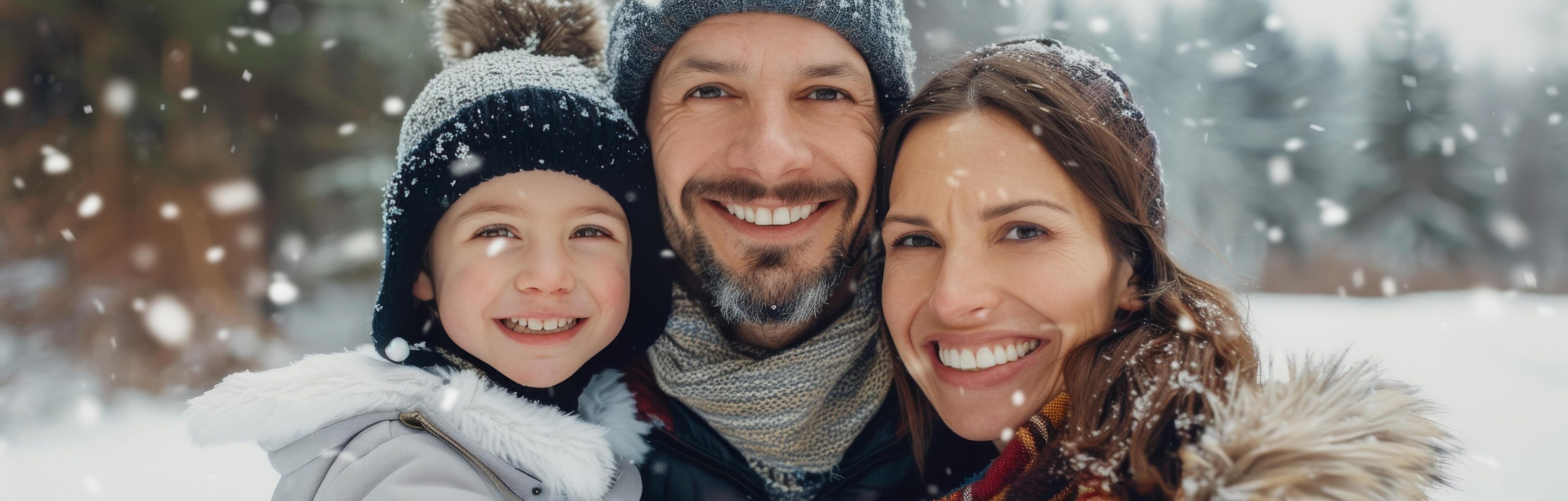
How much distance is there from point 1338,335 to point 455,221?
831cm

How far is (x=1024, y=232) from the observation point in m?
2.05

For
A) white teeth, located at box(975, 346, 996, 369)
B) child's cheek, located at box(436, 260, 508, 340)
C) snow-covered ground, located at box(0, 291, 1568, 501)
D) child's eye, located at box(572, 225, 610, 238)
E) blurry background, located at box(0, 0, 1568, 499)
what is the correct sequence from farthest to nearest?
1. blurry background, located at box(0, 0, 1568, 499)
2. snow-covered ground, located at box(0, 291, 1568, 501)
3. child's eye, located at box(572, 225, 610, 238)
4. child's cheek, located at box(436, 260, 508, 340)
5. white teeth, located at box(975, 346, 996, 369)

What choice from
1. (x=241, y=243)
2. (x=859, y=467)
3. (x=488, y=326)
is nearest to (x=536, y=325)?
(x=488, y=326)

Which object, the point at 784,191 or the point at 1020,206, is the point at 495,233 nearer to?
the point at 784,191

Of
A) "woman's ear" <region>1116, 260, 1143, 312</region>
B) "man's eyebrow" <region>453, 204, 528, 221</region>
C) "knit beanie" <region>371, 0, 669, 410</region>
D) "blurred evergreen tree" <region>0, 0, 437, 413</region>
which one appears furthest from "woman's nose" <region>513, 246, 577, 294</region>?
"blurred evergreen tree" <region>0, 0, 437, 413</region>

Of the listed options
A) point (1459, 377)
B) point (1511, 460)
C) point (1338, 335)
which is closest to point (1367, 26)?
point (1338, 335)

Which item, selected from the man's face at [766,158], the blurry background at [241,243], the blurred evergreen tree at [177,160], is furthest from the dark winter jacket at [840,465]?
the blurred evergreen tree at [177,160]

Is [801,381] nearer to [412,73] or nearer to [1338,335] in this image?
[412,73]

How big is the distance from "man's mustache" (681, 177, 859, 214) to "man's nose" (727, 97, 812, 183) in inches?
1.5

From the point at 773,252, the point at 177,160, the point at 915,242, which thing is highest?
the point at 915,242

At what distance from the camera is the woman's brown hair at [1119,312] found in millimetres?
1677

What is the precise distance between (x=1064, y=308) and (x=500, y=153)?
58.4 inches

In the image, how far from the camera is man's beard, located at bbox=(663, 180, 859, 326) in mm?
2627

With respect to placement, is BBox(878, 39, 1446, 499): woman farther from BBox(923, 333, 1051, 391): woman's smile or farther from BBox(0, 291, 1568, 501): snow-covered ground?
BBox(0, 291, 1568, 501): snow-covered ground
